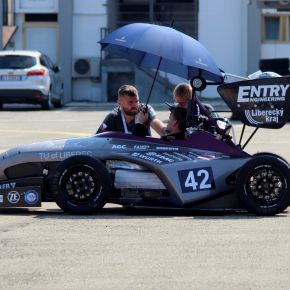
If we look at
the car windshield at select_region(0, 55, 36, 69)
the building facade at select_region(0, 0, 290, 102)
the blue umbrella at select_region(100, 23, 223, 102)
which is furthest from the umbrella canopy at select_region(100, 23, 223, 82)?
the building facade at select_region(0, 0, 290, 102)

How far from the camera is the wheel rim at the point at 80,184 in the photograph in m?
10.3

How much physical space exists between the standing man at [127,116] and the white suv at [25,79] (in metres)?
17.3

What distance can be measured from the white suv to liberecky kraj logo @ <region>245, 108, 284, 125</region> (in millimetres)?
17837

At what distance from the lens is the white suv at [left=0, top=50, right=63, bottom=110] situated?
92.6 feet

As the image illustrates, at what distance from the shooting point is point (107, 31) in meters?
35.3

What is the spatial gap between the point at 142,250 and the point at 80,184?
2.06 m

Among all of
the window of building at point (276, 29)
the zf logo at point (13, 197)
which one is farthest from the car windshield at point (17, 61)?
the zf logo at point (13, 197)

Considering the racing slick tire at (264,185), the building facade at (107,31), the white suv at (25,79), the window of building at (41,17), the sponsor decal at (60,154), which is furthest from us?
the window of building at (41,17)

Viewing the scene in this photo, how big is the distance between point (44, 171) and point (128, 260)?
9.18 feet

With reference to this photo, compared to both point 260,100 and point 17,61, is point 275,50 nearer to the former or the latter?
point 17,61

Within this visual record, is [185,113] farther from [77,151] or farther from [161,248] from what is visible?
[161,248]

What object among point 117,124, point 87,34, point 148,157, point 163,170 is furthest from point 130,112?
point 87,34

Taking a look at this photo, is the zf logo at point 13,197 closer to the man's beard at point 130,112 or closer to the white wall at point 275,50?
the man's beard at point 130,112

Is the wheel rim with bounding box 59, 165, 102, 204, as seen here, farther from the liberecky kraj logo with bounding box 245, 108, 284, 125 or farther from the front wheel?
the front wheel
